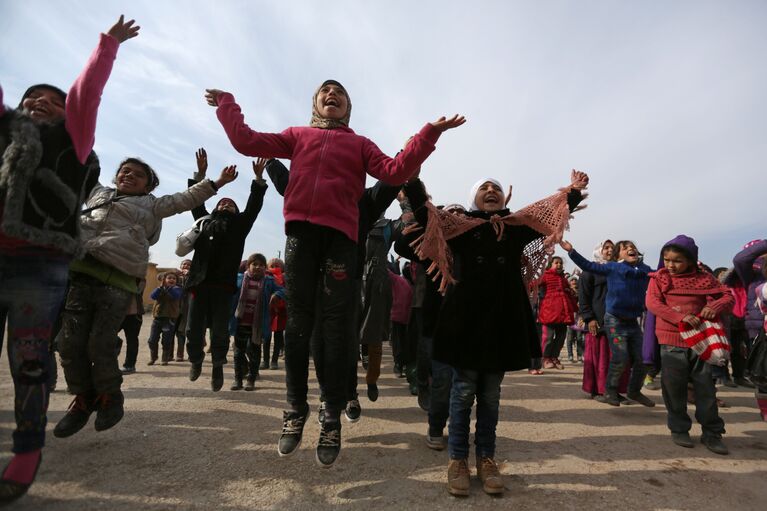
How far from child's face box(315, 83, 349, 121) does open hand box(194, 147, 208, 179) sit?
1.68m

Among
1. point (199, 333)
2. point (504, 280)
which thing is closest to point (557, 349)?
point (504, 280)

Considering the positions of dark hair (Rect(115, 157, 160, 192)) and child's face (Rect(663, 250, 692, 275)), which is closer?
dark hair (Rect(115, 157, 160, 192))

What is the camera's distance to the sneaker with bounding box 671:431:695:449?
3.58 metres

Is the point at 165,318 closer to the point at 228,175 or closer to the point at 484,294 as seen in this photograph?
the point at 228,175

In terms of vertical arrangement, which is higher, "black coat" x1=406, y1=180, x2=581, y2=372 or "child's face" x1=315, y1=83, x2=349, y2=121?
"child's face" x1=315, y1=83, x2=349, y2=121

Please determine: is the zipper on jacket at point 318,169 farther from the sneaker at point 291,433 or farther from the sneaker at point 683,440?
the sneaker at point 683,440

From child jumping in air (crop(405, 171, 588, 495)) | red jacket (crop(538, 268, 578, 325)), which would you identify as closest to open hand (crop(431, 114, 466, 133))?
child jumping in air (crop(405, 171, 588, 495))

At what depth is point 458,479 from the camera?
246 cm

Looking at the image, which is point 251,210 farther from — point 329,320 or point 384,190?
point 329,320

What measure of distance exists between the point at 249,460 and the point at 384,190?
246cm

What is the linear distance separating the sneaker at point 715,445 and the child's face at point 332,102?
14.1ft

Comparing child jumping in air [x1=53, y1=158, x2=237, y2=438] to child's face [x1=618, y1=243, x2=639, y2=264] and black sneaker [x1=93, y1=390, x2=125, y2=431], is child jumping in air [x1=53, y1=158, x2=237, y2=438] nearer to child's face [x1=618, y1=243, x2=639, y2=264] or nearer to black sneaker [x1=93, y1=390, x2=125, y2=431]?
black sneaker [x1=93, y1=390, x2=125, y2=431]

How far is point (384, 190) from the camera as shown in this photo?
3635 millimetres

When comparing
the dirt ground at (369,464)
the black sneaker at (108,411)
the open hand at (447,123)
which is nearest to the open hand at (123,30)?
the open hand at (447,123)
